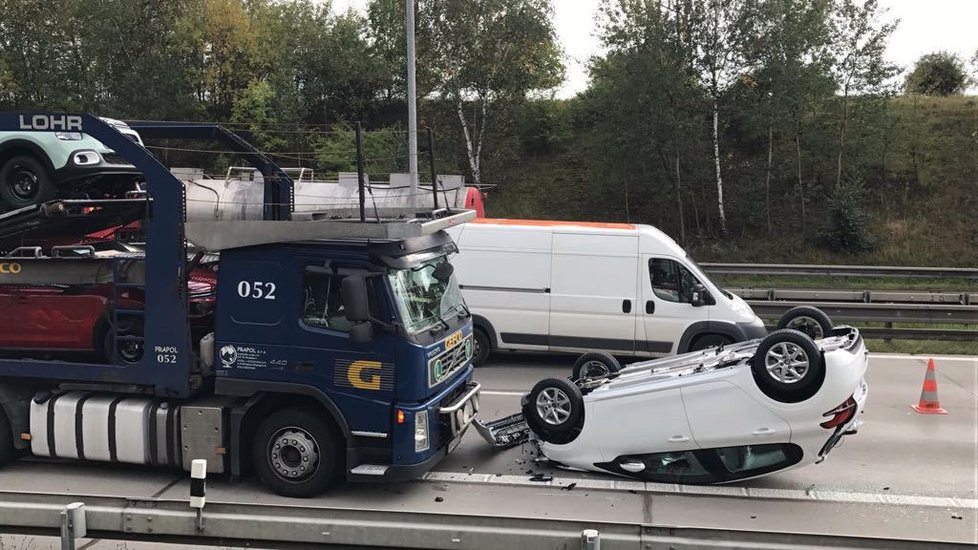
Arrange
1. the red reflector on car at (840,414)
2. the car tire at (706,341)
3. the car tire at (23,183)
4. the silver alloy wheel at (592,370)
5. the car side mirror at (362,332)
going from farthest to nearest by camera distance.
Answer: the car tire at (706,341) → the silver alloy wheel at (592,370) → the car tire at (23,183) → the red reflector on car at (840,414) → the car side mirror at (362,332)

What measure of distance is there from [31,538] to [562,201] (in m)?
25.7

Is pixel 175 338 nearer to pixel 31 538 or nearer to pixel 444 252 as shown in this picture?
pixel 31 538

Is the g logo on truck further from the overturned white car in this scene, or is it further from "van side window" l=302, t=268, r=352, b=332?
the overturned white car

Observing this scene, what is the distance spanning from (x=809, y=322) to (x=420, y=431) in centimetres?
435

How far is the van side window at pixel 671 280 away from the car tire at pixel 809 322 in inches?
124

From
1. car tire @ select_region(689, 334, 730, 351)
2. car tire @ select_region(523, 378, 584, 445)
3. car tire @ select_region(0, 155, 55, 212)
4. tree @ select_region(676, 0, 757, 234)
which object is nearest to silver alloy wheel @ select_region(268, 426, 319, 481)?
car tire @ select_region(523, 378, 584, 445)

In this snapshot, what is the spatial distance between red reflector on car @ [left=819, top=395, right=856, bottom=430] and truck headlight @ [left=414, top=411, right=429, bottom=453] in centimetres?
325

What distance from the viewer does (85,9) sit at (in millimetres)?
35312

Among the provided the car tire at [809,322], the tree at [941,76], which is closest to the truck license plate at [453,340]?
the car tire at [809,322]

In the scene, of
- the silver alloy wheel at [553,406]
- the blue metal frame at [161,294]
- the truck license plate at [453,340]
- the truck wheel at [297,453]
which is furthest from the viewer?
the silver alloy wheel at [553,406]

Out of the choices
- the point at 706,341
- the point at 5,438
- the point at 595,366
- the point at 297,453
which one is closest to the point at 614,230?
the point at 706,341

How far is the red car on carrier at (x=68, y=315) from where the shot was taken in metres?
6.66

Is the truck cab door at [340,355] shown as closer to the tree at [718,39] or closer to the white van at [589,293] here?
the white van at [589,293]

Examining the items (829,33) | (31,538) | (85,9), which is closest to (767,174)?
(829,33)
